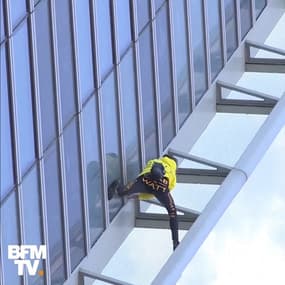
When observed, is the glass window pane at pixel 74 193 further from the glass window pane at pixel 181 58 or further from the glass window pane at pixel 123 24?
the glass window pane at pixel 181 58

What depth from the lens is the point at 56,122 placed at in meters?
38.8

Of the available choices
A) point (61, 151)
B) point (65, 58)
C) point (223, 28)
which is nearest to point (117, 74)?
point (65, 58)

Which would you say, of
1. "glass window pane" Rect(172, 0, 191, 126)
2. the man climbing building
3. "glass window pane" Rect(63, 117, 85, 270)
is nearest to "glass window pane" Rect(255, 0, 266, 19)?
"glass window pane" Rect(172, 0, 191, 126)

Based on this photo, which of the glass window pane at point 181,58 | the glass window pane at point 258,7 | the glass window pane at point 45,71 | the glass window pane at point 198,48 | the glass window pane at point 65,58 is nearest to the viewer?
the glass window pane at point 45,71

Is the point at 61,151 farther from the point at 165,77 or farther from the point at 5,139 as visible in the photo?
the point at 165,77

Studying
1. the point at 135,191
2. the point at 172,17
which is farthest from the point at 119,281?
the point at 172,17

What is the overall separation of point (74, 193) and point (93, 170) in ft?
2.72

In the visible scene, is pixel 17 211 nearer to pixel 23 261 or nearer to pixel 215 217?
pixel 23 261

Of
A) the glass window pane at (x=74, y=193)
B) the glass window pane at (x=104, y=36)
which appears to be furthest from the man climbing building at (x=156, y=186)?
the glass window pane at (x=104, y=36)

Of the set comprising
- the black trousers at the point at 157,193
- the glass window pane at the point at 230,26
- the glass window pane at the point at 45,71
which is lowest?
the black trousers at the point at 157,193

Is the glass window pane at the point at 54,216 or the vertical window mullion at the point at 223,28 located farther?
the vertical window mullion at the point at 223,28

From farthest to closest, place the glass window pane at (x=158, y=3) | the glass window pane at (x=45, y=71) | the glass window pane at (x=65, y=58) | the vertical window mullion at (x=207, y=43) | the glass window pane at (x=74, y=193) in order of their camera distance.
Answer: the vertical window mullion at (x=207, y=43), the glass window pane at (x=158, y=3), the glass window pane at (x=74, y=193), the glass window pane at (x=65, y=58), the glass window pane at (x=45, y=71)

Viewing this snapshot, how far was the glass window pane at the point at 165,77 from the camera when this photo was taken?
43438mm

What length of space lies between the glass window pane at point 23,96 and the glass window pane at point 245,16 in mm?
10327
